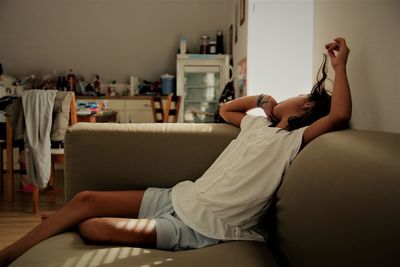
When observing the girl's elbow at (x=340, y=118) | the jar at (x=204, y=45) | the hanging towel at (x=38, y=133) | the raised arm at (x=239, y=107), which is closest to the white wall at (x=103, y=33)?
the jar at (x=204, y=45)

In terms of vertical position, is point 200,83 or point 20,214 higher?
point 200,83

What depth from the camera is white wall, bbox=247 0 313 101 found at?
12.0 feet

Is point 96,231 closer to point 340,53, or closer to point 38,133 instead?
point 340,53

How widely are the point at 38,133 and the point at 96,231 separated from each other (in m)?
2.12

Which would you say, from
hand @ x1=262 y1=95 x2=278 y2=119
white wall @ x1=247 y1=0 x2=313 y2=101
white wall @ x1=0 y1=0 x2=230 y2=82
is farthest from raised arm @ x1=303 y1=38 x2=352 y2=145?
white wall @ x1=0 y1=0 x2=230 y2=82

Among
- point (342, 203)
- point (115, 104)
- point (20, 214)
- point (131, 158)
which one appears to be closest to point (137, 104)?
point (115, 104)

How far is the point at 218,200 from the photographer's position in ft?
4.04

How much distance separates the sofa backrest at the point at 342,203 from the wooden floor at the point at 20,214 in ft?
5.88

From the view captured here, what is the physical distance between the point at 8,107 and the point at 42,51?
9.23 feet

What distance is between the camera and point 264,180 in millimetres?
1218

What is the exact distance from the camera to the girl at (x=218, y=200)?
1.17 meters

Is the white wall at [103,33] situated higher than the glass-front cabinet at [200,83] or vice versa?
the white wall at [103,33]

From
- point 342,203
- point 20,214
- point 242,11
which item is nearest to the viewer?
point 342,203

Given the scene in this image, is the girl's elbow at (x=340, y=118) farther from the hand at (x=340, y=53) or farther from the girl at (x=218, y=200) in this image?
the hand at (x=340, y=53)
